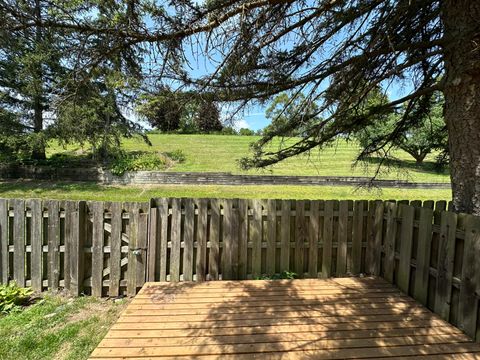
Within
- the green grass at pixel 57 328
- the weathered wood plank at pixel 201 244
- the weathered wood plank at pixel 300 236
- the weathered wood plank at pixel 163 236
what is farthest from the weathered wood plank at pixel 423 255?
the green grass at pixel 57 328

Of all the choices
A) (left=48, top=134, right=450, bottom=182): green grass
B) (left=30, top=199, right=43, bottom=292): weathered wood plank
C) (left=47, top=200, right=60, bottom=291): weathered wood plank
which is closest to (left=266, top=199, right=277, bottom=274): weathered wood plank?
(left=30, top=199, right=43, bottom=292): weathered wood plank

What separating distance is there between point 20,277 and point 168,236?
1738 millimetres

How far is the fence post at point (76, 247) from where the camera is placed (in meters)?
3.37

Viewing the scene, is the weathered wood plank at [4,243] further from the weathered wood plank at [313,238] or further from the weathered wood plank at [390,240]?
the weathered wood plank at [390,240]

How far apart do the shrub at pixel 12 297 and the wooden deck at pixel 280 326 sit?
1.38 meters

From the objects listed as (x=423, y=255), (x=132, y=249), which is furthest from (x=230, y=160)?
(x=423, y=255)

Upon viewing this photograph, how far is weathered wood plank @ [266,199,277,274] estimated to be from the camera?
3.69 meters

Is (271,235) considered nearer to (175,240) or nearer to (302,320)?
(175,240)

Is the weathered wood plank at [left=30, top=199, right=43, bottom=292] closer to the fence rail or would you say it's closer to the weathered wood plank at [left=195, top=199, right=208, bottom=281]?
the fence rail

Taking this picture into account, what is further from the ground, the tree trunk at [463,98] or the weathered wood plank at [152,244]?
the tree trunk at [463,98]

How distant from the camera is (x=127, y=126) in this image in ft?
52.7

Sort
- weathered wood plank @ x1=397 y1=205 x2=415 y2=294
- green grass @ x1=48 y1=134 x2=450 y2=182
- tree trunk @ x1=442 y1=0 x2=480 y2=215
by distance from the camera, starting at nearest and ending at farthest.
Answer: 1. tree trunk @ x1=442 y1=0 x2=480 y2=215
2. weathered wood plank @ x1=397 y1=205 x2=415 y2=294
3. green grass @ x1=48 y1=134 x2=450 y2=182

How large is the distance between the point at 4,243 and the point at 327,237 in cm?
380

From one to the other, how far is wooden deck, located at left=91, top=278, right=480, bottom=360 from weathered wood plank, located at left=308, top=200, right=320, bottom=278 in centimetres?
50
